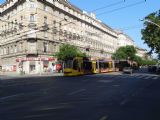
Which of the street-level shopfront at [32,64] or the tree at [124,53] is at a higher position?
the tree at [124,53]

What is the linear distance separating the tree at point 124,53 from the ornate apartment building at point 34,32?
29.9 meters

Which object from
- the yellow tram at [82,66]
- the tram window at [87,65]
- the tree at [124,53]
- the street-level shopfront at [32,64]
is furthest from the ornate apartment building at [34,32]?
the tree at [124,53]

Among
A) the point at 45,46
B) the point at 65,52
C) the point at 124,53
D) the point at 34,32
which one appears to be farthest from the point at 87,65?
the point at 124,53

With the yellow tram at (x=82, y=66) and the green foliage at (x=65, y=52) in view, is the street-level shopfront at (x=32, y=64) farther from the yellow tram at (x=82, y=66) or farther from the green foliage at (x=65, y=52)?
the yellow tram at (x=82, y=66)

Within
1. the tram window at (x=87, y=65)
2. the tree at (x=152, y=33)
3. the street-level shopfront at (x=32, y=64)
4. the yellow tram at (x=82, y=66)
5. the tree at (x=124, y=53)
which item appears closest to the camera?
the yellow tram at (x=82, y=66)

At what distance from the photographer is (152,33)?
6569 cm

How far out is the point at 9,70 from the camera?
75.8 metres

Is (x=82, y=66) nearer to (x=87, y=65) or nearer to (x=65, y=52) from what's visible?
(x=87, y=65)

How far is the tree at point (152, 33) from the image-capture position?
63.5 m

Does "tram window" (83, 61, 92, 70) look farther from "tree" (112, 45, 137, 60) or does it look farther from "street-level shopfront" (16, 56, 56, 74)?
"tree" (112, 45, 137, 60)

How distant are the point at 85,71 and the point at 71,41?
34441 mm

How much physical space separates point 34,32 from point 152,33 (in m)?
23.4

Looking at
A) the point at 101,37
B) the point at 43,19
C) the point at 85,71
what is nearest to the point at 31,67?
the point at 43,19

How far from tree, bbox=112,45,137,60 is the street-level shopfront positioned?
168 ft
